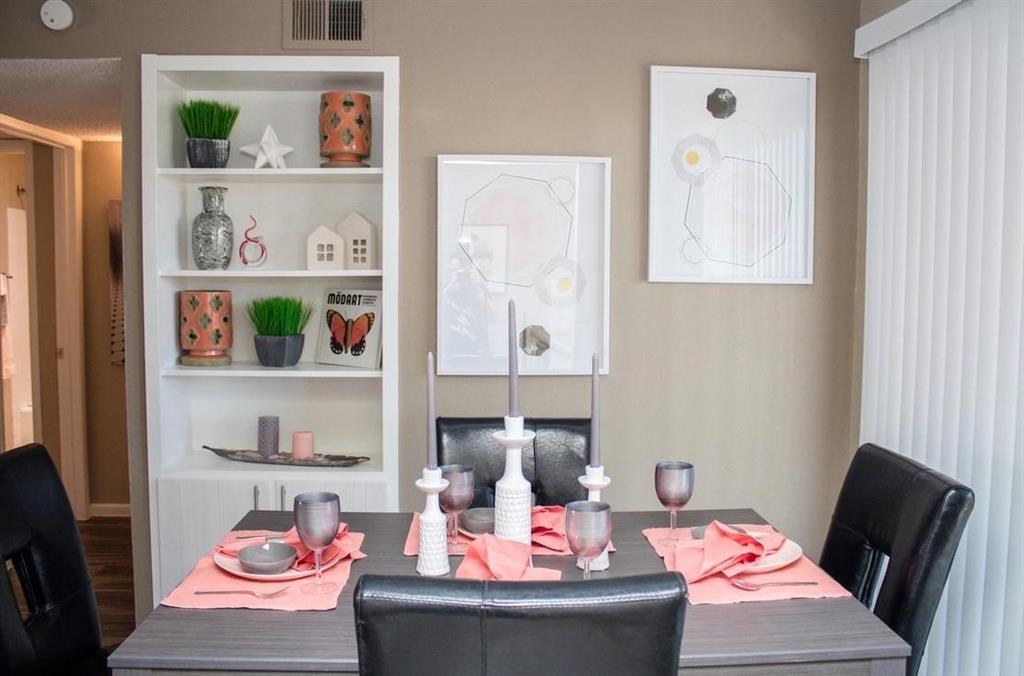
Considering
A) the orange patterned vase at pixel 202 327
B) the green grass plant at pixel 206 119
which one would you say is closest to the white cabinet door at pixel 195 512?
the orange patterned vase at pixel 202 327

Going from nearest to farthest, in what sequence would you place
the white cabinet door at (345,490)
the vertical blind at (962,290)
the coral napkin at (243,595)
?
the coral napkin at (243,595), the vertical blind at (962,290), the white cabinet door at (345,490)

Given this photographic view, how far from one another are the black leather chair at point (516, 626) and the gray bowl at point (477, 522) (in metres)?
0.92

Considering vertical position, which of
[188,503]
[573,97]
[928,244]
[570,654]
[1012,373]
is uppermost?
[573,97]

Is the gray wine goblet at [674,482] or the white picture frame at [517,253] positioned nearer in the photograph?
the gray wine goblet at [674,482]

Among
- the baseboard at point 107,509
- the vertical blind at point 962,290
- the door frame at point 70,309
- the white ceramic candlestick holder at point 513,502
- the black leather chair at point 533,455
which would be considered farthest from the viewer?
the baseboard at point 107,509

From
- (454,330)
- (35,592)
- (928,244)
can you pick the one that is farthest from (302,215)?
(928,244)

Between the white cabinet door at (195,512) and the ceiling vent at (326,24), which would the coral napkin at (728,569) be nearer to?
the white cabinet door at (195,512)

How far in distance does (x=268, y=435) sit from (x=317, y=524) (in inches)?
58.2

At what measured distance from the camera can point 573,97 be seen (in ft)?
9.53

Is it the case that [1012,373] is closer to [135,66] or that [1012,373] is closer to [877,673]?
[877,673]

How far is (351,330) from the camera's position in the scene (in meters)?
2.96

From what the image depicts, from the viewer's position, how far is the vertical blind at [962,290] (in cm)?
208

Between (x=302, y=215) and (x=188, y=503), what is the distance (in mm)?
1029

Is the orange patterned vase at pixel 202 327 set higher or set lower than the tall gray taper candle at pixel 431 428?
higher
